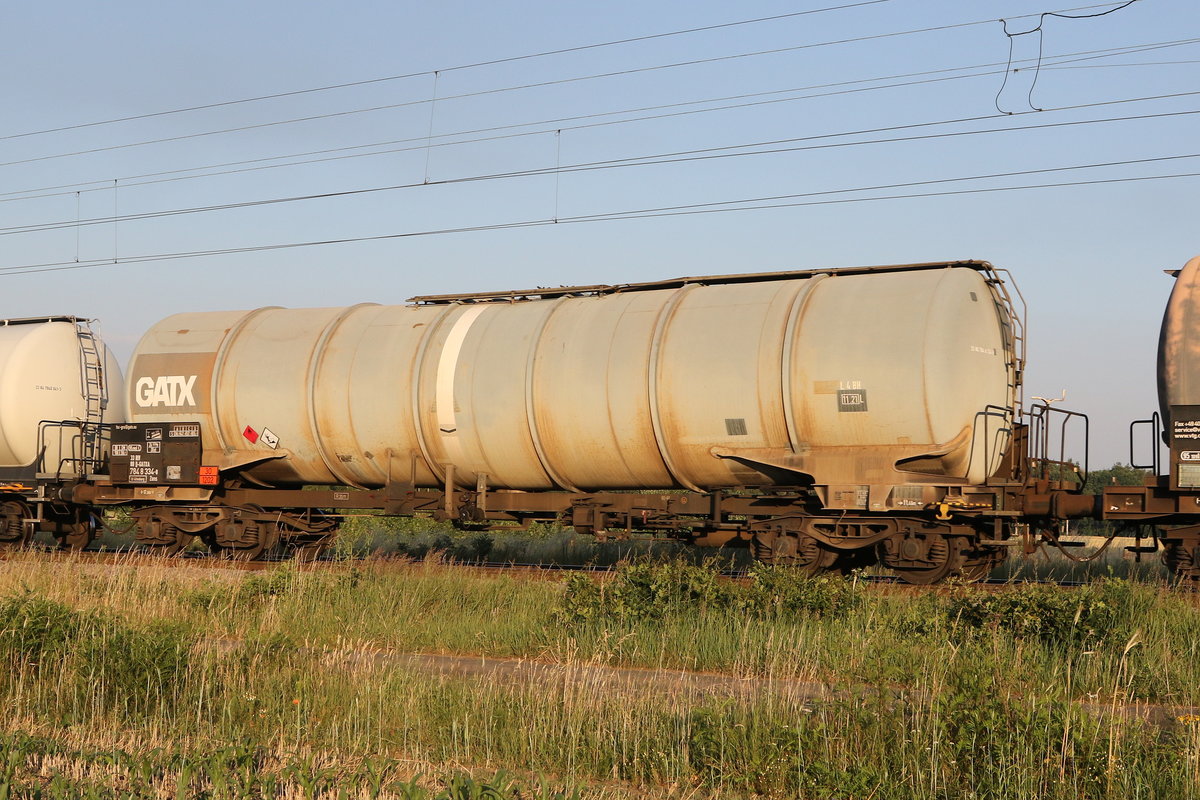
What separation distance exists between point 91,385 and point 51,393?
0.79m

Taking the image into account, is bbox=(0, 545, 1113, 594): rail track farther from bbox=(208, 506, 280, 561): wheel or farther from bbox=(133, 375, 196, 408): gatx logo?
bbox=(133, 375, 196, 408): gatx logo

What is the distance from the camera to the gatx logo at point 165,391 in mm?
18203

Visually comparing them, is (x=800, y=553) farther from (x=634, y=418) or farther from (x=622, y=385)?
(x=622, y=385)

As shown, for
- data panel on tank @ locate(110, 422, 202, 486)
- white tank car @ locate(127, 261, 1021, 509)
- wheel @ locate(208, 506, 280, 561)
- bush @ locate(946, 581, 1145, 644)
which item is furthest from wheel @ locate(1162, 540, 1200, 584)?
data panel on tank @ locate(110, 422, 202, 486)

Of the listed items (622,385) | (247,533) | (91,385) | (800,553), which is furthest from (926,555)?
(91,385)

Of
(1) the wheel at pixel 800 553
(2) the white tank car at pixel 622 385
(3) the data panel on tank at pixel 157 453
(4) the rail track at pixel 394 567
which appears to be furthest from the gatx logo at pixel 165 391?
(1) the wheel at pixel 800 553

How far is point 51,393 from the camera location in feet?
67.1

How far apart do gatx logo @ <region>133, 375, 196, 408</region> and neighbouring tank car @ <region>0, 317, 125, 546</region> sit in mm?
2051

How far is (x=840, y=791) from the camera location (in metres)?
6.29

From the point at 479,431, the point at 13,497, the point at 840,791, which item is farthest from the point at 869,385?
the point at 13,497

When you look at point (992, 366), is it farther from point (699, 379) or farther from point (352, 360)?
point (352, 360)

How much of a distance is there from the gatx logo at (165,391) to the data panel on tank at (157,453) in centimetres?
37

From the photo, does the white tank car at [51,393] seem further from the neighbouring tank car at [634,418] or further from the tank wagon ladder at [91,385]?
the neighbouring tank car at [634,418]

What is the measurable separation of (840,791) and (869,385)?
26.9ft
